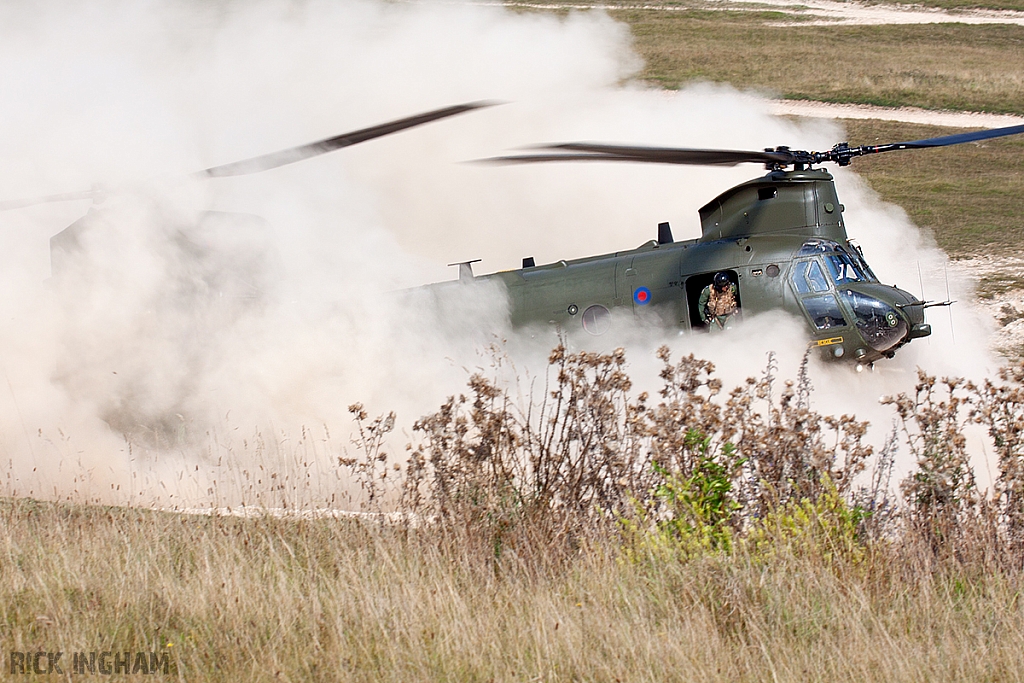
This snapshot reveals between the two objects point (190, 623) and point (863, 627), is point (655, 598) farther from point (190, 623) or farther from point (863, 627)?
point (190, 623)

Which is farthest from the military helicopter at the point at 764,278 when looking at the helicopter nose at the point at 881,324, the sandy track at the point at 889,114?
the sandy track at the point at 889,114

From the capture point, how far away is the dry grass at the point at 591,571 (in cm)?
489

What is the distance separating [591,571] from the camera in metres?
5.72

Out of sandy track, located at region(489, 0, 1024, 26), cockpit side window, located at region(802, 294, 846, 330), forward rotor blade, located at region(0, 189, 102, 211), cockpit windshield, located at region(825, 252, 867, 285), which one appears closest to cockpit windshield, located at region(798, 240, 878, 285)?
cockpit windshield, located at region(825, 252, 867, 285)

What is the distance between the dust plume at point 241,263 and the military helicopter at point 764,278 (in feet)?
1.10

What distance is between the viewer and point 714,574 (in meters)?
5.43

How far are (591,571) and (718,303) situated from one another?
585cm

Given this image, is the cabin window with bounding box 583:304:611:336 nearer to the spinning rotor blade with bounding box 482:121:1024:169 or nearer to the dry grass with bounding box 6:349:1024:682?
the spinning rotor blade with bounding box 482:121:1024:169

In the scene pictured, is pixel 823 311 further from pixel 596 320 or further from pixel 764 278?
pixel 596 320

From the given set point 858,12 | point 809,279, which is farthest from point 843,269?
point 858,12

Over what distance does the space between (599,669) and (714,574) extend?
0.96m

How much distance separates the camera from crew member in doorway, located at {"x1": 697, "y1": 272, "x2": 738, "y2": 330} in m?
11.0

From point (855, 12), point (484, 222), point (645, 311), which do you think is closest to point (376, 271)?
point (645, 311)

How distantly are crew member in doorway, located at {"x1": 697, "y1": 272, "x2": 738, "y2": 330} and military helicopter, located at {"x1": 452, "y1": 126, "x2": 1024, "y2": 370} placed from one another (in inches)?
0.8
